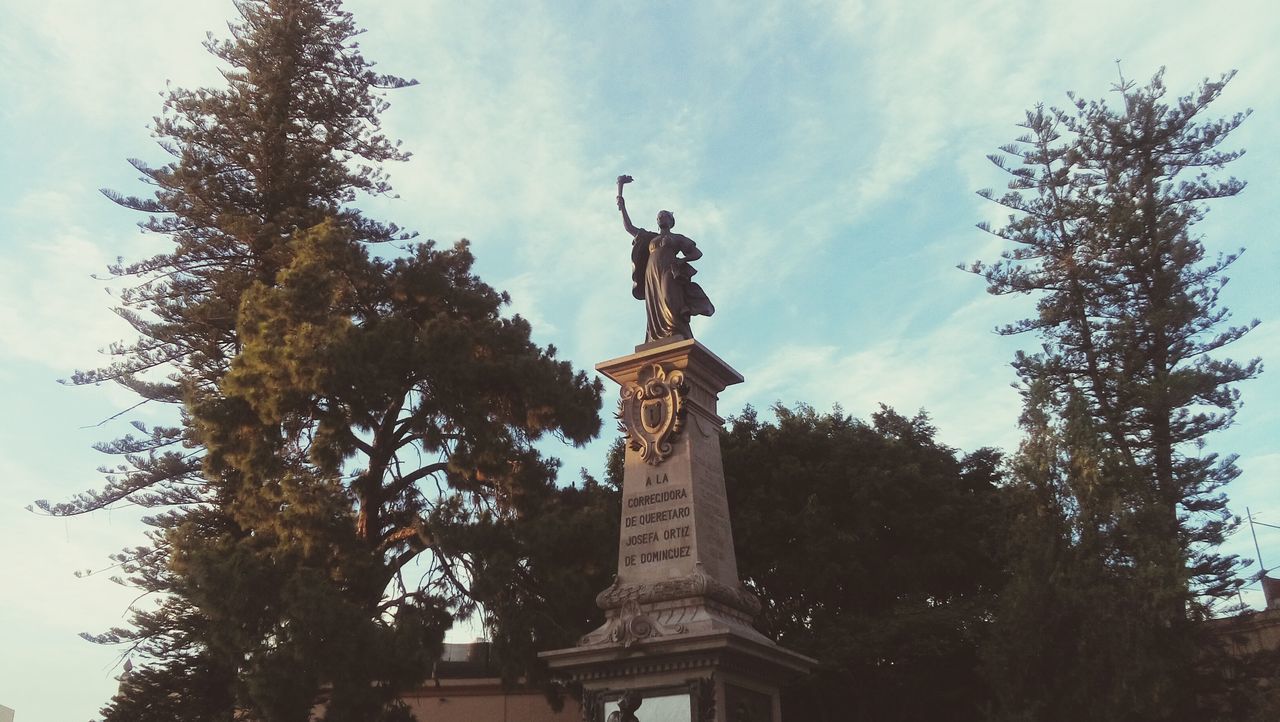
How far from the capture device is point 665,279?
12148mm

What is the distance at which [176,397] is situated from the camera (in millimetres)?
20203

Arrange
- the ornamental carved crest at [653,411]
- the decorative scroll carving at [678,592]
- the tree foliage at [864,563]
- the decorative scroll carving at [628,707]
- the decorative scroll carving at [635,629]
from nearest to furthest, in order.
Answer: the decorative scroll carving at [628,707]
the decorative scroll carving at [635,629]
the decorative scroll carving at [678,592]
the ornamental carved crest at [653,411]
the tree foliage at [864,563]

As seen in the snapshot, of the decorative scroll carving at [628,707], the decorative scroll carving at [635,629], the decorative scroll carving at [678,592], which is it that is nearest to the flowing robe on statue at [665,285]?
the decorative scroll carving at [678,592]

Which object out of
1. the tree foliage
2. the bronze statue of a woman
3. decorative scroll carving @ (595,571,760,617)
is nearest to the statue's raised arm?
the bronze statue of a woman

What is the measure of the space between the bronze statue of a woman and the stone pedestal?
44 centimetres

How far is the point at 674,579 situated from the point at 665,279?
345 cm

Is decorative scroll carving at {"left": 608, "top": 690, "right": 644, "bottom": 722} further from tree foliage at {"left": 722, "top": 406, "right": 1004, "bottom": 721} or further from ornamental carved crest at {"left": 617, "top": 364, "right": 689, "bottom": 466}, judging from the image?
tree foliage at {"left": 722, "top": 406, "right": 1004, "bottom": 721}

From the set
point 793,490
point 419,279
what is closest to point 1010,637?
point 793,490

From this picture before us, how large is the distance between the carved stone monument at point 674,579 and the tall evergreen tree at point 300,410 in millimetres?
5171

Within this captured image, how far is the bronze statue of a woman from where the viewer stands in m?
12.0

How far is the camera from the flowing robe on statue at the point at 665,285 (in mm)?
12008

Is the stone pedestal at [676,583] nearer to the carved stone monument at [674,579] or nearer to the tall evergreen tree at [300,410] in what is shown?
the carved stone monument at [674,579]

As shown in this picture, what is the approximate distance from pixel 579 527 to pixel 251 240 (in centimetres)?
862

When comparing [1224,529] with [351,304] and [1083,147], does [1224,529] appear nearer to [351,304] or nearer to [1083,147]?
[1083,147]
